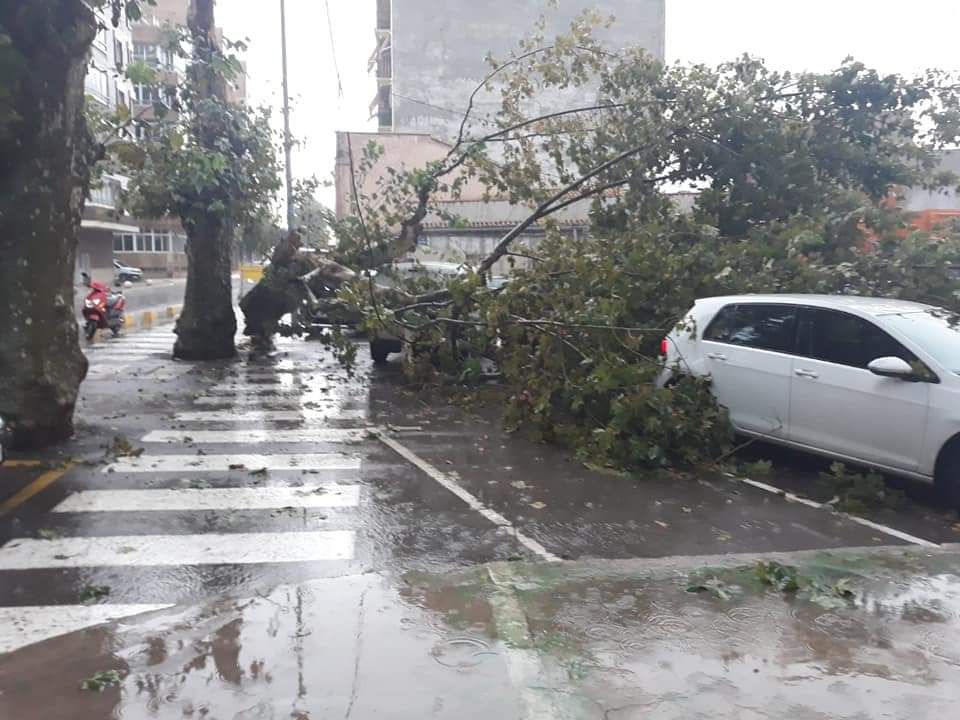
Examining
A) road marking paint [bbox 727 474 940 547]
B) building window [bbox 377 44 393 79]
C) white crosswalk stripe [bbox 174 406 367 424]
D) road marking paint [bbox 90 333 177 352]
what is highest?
building window [bbox 377 44 393 79]

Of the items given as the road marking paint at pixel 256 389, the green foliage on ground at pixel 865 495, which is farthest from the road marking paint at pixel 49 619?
the road marking paint at pixel 256 389

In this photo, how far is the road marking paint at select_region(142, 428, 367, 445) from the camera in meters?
9.55

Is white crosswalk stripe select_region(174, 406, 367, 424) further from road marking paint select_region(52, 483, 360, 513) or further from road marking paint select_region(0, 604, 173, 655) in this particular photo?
road marking paint select_region(0, 604, 173, 655)

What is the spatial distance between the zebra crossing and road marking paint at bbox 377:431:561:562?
0.40 meters

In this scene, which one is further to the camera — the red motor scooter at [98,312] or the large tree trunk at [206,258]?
the red motor scooter at [98,312]

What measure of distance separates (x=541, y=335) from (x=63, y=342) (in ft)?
16.7

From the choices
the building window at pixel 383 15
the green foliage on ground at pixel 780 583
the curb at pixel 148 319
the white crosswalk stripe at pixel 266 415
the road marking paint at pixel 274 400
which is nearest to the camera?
the green foliage on ground at pixel 780 583

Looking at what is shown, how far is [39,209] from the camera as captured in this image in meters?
8.38

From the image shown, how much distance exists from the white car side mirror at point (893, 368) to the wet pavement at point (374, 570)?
1.12 m

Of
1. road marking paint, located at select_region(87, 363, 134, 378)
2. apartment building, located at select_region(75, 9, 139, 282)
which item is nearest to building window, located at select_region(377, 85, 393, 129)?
apartment building, located at select_region(75, 9, 139, 282)

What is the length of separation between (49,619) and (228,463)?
12.2ft

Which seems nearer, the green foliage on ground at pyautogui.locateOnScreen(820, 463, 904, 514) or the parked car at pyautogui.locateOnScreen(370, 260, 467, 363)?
the green foliage on ground at pyautogui.locateOnScreen(820, 463, 904, 514)

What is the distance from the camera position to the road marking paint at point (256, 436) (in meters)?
9.55

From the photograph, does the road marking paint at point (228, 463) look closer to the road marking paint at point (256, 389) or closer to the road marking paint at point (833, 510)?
the road marking paint at point (833, 510)
